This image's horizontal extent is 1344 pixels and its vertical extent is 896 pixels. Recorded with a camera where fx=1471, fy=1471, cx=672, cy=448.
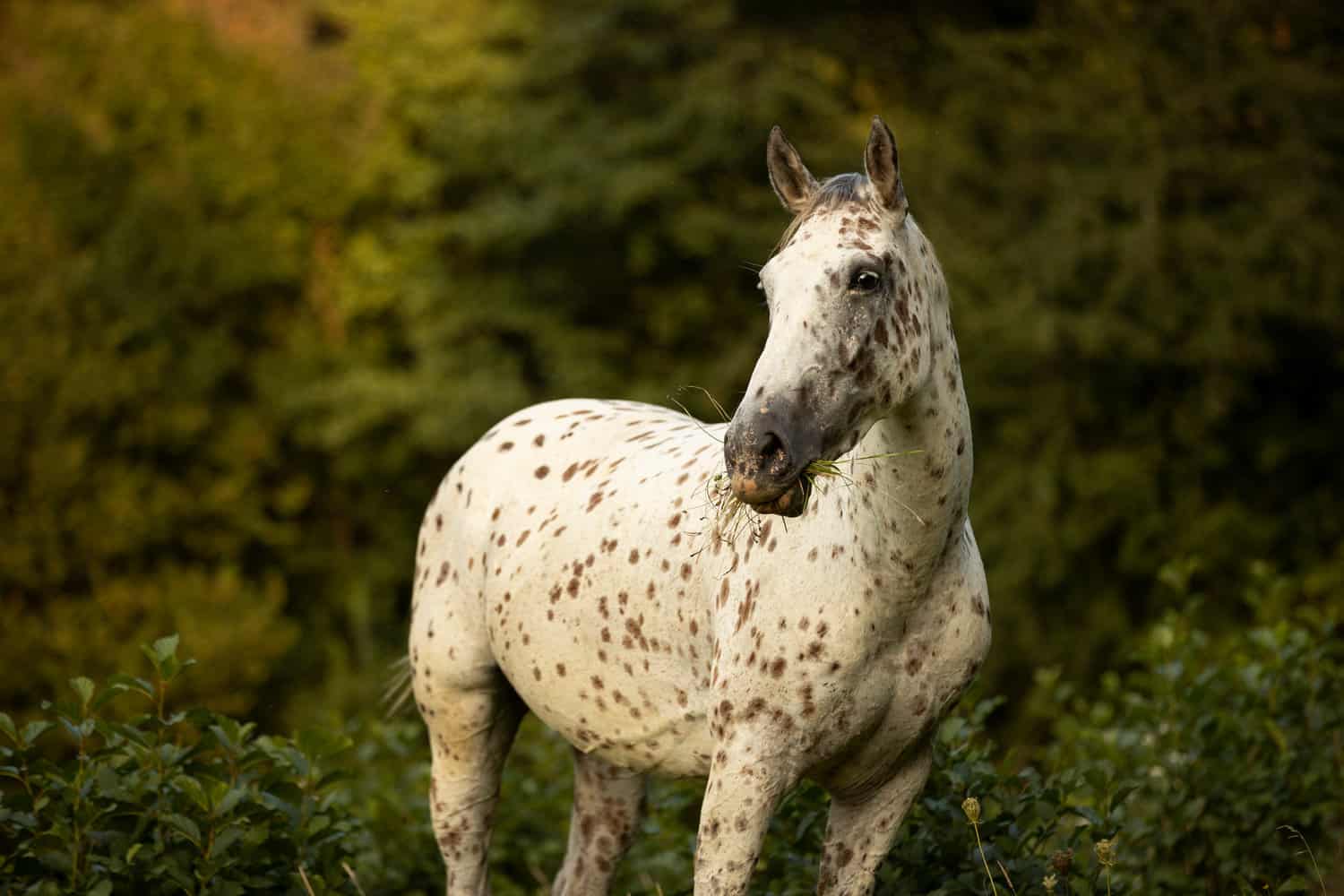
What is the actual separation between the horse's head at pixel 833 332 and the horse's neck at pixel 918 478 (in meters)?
0.11

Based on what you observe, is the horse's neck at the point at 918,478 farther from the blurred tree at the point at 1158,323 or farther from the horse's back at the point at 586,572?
the blurred tree at the point at 1158,323

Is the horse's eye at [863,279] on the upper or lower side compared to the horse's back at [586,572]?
upper

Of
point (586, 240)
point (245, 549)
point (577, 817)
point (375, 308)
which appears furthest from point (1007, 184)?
point (577, 817)

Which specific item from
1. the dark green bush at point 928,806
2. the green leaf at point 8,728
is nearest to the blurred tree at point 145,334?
the dark green bush at point 928,806

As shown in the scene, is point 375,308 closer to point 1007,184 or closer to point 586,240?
point 586,240

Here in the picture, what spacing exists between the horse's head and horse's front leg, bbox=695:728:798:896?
0.67 m

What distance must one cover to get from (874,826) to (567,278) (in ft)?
53.8

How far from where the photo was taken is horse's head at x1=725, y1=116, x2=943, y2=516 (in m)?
2.78

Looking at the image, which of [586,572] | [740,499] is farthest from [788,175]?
[586,572]

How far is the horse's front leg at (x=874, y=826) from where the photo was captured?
3521mm

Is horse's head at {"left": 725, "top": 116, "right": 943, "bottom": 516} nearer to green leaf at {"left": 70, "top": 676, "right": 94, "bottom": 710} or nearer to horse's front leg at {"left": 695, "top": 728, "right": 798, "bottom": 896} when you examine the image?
horse's front leg at {"left": 695, "top": 728, "right": 798, "bottom": 896}

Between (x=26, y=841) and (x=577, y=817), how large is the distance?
4.89 feet

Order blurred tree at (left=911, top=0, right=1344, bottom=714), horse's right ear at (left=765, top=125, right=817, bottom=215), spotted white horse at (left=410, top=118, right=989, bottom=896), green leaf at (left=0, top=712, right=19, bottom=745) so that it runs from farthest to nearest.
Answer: blurred tree at (left=911, top=0, right=1344, bottom=714)
green leaf at (left=0, top=712, right=19, bottom=745)
horse's right ear at (left=765, top=125, right=817, bottom=215)
spotted white horse at (left=410, top=118, right=989, bottom=896)

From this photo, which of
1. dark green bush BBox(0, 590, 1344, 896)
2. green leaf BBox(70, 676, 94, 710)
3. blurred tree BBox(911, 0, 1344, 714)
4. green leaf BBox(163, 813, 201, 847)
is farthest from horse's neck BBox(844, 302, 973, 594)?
blurred tree BBox(911, 0, 1344, 714)
